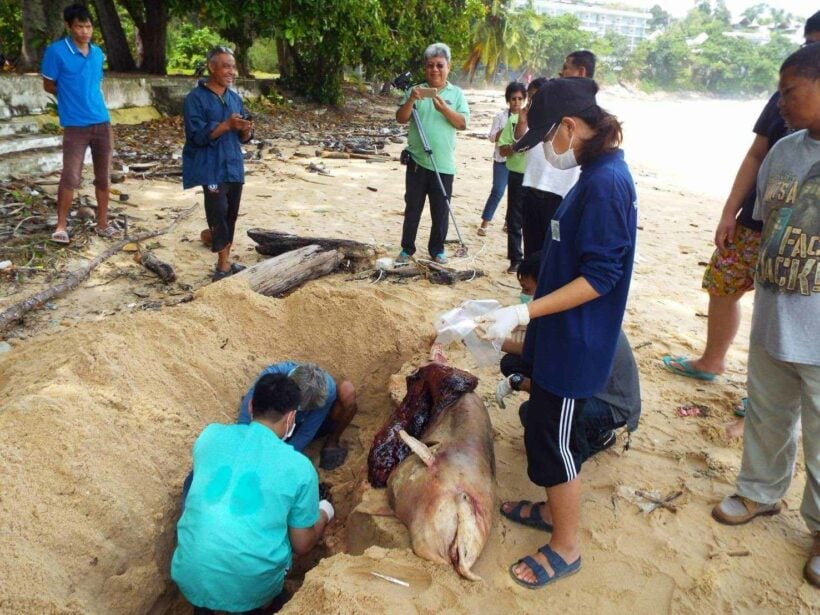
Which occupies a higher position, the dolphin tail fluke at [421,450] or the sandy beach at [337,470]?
the dolphin tail fluke at [421,450]

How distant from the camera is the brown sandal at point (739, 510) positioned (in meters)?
2.34

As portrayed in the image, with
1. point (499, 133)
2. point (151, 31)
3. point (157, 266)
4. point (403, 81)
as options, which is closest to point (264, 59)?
point (151, 31)

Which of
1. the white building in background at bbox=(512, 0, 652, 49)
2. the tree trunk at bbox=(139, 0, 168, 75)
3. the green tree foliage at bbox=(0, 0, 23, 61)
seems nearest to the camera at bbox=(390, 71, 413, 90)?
the tree trunk at bbox=(139, 0, 168, 75)

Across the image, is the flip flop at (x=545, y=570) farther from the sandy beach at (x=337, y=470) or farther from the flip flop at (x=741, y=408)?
the flip flop at (x=741, y=408)

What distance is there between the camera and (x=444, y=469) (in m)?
2.33

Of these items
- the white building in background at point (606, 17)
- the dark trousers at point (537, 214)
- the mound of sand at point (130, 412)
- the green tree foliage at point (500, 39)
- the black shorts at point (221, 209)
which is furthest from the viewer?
the white building in background at point (606, 17)

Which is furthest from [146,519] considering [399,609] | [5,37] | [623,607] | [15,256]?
[5,37]

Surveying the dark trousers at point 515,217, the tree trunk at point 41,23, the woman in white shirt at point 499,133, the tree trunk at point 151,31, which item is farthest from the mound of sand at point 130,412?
the tree trunk at point 151,31

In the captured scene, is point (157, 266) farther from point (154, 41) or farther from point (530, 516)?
point (154, 41)

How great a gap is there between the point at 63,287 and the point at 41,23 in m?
7.59

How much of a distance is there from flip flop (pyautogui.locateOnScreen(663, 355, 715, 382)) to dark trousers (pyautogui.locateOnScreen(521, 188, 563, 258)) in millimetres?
1226

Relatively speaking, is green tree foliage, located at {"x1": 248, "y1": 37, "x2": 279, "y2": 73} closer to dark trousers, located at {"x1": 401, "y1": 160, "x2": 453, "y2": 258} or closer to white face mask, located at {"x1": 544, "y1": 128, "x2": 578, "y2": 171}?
dark trousers, located at {"x1": 401, "y1": 160, "x2": 453, "y2": 258}

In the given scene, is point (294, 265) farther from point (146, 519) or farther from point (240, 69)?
point (240, 69)

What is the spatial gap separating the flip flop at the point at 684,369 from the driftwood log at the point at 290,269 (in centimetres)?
272
